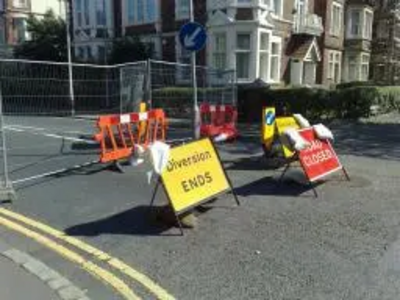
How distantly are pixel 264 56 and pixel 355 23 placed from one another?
14.0m

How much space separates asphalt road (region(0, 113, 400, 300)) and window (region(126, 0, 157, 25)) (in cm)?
2074

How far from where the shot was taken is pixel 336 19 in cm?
3431

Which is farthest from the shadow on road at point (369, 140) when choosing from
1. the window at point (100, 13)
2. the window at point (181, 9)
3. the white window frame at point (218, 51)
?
the window at point (100, 13)

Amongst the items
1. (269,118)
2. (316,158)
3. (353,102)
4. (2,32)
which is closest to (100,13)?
(2,32)

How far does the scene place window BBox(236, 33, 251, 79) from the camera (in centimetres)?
2461

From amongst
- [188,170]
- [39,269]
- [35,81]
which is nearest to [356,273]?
[188,170]

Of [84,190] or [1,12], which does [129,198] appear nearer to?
[84,190]

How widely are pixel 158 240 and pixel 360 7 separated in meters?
34.5

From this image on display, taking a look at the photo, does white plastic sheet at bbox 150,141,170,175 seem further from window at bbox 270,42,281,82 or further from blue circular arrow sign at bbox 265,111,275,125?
window at bbox 270,42,281,82

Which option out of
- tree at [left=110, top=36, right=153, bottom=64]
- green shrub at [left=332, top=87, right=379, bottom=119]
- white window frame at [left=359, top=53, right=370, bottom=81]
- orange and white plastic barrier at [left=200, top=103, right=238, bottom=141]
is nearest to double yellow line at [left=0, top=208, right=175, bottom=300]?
orange and white plastic barrier at [left=200, top=103, right=238, bottom=141]

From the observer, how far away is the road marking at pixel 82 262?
4566 millimetres

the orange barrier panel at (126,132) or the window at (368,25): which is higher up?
the window at (368,25)

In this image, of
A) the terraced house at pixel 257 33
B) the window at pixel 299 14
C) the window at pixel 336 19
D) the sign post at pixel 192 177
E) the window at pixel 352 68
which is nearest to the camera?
the sign post at pixel 192 177

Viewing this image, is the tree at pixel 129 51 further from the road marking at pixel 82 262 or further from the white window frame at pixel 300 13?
the road marking at pixel 82 262
